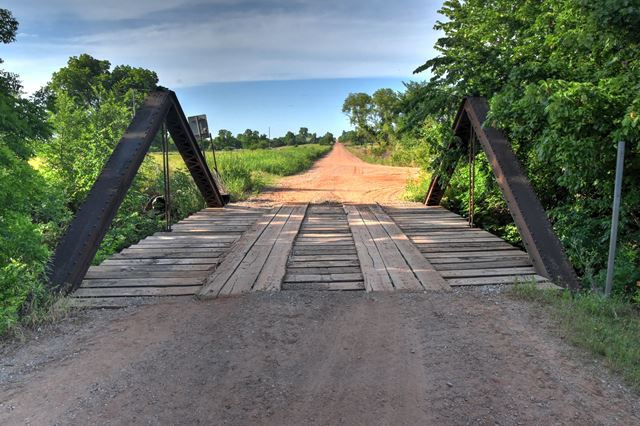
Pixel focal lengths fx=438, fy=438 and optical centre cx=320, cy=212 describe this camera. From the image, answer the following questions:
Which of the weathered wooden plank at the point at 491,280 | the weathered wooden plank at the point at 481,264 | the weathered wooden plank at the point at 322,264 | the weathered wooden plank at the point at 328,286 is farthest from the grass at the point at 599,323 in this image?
the weathered wooden plank at the point at 322,264

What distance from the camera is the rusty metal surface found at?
181 inches

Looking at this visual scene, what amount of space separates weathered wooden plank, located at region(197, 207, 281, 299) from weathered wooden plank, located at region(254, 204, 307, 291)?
13.9 inches

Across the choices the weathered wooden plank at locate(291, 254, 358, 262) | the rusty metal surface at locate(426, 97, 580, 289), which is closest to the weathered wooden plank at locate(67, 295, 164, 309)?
the weathered wooden plank at locate(291, 254, 358, 262)

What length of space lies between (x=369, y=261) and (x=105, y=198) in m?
3.13

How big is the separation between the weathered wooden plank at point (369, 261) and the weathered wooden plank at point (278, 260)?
Answer: 0.92 m

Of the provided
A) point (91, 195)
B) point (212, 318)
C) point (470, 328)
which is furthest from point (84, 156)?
point (470, 328)

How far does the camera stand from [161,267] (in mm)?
5266

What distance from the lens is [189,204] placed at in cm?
1114

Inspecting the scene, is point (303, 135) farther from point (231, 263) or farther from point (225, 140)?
point (231, 263)

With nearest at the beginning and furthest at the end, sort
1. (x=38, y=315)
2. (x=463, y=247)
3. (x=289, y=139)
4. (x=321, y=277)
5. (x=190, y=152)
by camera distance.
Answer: (x=38, y=315)
(x=321, y=277)
(x=463, y=247)
(x=190, y=152)
(x=289, y=139)

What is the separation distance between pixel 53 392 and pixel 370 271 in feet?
10.5

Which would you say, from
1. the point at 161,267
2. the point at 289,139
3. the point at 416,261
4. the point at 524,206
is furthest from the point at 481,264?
the point at 289,139

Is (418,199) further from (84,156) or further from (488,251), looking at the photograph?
(84,156)

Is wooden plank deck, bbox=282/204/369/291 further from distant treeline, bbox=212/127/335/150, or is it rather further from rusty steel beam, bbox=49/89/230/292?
distant treeline, bbox=212/127/335/150
